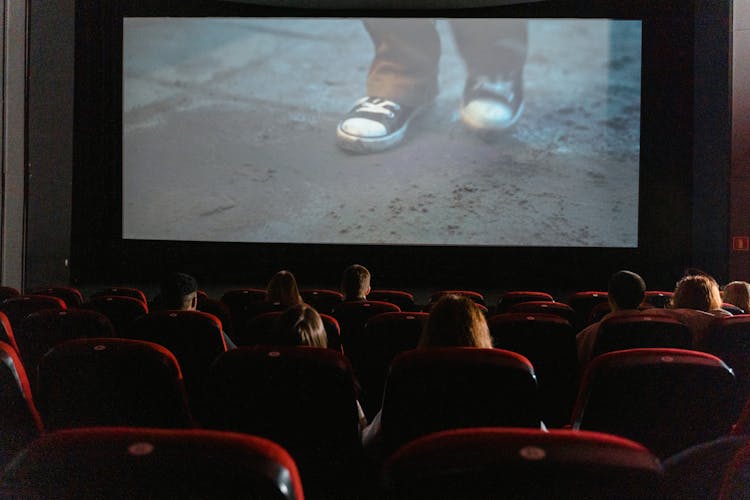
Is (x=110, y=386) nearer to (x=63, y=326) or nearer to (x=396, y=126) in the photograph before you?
(x=63, y=326)

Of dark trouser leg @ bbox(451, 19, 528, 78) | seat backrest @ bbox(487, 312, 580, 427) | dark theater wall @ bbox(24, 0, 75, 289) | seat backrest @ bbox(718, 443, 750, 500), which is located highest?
dark trouser leg @ bbox(451, 19, 528, 78)

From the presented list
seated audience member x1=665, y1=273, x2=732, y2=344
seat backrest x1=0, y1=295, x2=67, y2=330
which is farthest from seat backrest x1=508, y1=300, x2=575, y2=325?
seat backrest x1=0, y1=295, x2=67, y2=330

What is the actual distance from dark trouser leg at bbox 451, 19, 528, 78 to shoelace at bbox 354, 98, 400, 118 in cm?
114

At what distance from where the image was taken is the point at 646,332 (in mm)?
2977

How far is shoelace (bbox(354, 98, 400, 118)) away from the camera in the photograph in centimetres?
959

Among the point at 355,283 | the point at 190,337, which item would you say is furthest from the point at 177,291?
the point at 355,283

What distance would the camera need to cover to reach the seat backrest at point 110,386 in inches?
76.9

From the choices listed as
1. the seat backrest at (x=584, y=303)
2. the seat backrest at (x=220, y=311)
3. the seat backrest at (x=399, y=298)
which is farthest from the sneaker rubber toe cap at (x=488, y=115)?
the seat backrest at (x=220, y=311)

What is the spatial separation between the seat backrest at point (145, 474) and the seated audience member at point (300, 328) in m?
1.50

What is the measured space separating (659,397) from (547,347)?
1568mm

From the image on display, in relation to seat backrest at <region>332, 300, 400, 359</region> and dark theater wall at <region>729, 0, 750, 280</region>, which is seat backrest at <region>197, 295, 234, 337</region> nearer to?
seat backrest at <region>332, 300, 400, 359</region>

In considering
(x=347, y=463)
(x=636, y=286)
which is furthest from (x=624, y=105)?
(x=347, y=463)

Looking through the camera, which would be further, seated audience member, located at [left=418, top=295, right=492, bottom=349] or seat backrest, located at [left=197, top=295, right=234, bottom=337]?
seat backrest, located at [left=197, top=295, right=234, bottom=337]

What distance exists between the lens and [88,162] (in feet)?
34.2
